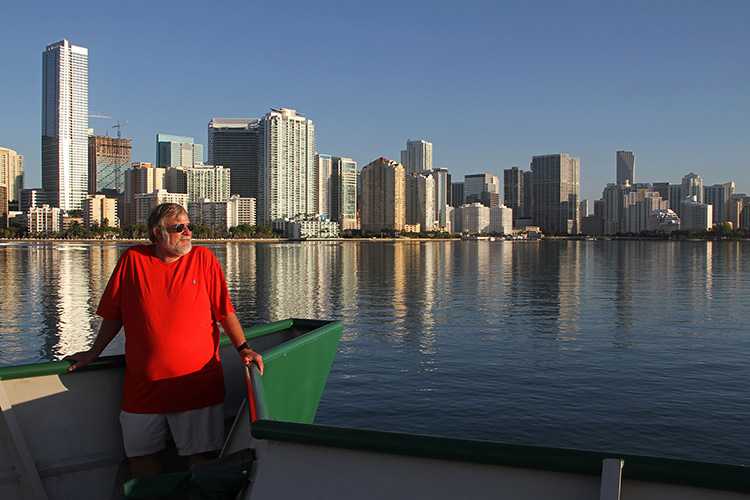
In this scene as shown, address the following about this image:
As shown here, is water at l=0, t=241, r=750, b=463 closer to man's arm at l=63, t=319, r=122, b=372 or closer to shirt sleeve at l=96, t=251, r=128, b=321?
man's arm at l=63, t=319, r=122, b=372

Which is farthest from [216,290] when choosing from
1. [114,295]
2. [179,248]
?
[114,295]

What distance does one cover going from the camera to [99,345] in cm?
396

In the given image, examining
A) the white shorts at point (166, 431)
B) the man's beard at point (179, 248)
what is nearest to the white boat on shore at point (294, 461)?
the white shorts at point (166, 431)

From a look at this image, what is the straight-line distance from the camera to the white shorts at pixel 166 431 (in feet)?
12.8

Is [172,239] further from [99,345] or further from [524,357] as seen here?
[524,357]

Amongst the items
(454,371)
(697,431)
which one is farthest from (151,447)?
(454,371)

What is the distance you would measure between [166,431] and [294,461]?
1.56 m

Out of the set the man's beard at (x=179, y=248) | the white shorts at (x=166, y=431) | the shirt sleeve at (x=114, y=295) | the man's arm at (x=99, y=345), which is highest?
the man's beard at (x=179, y=248)

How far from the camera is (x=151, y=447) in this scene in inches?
155

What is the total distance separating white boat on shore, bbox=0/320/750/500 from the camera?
235cm

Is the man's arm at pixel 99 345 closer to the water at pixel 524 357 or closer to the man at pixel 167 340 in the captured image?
the man at pixel 167 340

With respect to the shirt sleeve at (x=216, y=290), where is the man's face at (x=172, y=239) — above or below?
above

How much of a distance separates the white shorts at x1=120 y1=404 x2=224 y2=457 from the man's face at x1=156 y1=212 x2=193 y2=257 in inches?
40.3

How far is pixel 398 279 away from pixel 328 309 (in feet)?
57.4
